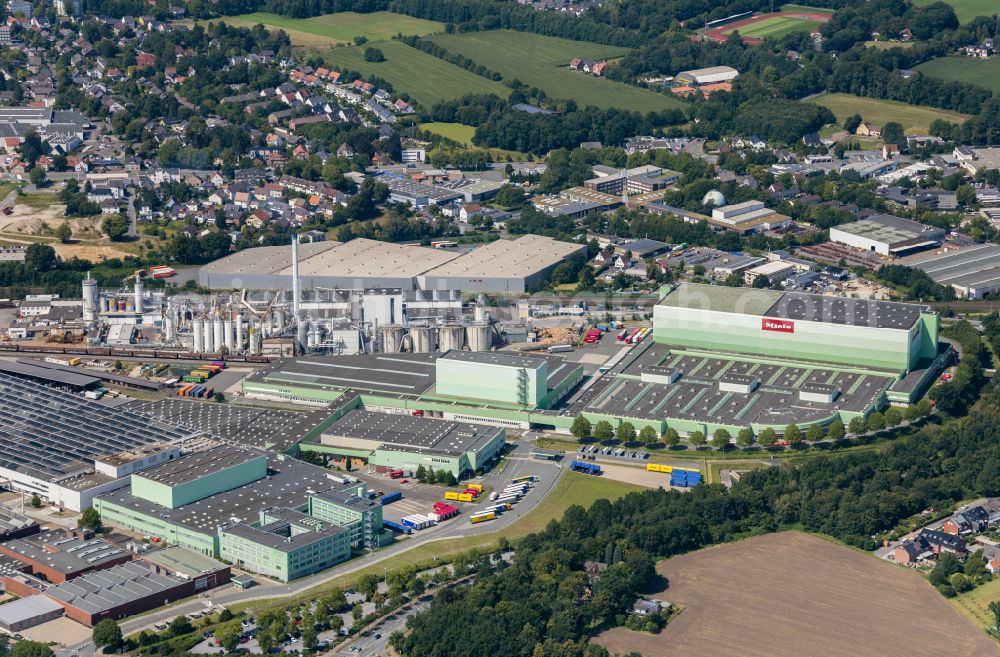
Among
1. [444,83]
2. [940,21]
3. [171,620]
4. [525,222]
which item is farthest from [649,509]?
[940,21]

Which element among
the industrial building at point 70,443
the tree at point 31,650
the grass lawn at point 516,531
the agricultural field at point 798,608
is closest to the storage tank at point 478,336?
the grass lawn at point 516,531

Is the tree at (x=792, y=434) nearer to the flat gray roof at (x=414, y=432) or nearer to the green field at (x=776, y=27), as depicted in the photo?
the flat gray roof at (x=414, y=432)

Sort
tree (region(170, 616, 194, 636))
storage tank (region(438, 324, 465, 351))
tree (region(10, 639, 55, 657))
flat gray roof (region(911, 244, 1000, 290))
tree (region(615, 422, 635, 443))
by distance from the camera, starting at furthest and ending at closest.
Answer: flat gray roof (region(911, 244, 1000, 290))
storage tank (region(438, 324, 465, 351))
tree (region(615, 422, 635, 443))
tree (region(170, 616, 194, 636))
tree (region(10, 639, 55, 657))

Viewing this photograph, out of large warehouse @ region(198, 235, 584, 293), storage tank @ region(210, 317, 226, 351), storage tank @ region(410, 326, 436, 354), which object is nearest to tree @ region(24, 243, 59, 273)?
large warehouse @ region(198, 235, 584, 293)

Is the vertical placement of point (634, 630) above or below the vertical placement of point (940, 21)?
below

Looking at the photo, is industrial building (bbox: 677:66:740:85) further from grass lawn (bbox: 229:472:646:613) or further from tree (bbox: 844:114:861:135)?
grass lawn (bbox: 229:472:646:613)

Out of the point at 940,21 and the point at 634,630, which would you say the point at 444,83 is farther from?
the point at 634,630

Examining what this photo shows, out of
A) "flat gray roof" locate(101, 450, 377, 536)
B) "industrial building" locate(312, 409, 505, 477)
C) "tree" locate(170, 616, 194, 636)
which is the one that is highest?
"industrial building" locate(312, 409, 505, 477)
